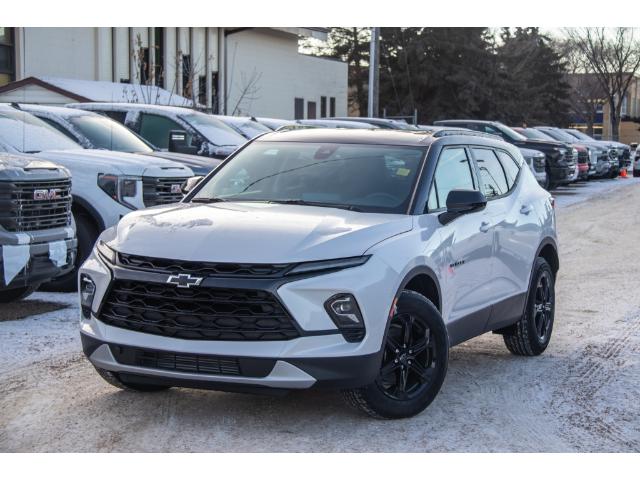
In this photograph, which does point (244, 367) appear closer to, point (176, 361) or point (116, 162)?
point (176, 361)

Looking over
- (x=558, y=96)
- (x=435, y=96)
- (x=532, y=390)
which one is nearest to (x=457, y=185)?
(x=532, y=390)

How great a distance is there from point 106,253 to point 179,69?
2695 cm

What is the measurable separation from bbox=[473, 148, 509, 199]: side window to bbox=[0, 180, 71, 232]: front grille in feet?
11.9

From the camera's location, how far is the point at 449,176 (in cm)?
689

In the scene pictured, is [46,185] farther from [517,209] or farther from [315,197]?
[517,209]

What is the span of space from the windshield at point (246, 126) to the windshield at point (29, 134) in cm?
646

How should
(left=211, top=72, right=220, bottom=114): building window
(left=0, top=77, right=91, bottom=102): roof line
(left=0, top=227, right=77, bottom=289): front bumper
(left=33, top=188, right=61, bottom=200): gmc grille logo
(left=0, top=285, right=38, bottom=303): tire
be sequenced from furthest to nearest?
(left=211, top=72, right=220, bottom=114): building window
(left=0, top=77, right=91, bottom=102): roof line
(left=0, top=285, right=38, bottom=303): tire
(left=33, top=188, right=61, bottom=200): gmc grille logo
(left=0, top=227, right=77, bottom=289): front bumper

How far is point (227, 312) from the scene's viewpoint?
5277 mm

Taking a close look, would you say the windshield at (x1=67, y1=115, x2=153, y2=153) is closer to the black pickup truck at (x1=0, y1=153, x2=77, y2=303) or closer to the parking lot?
the black pickup truck at (x1=0, y1=153, x2=77, y2=303)

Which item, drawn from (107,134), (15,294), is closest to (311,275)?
(15,294)

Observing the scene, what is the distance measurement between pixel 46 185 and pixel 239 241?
12.5ft

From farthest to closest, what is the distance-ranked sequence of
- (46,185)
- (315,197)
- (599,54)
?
(599,54) → (46,185) → (315,197)

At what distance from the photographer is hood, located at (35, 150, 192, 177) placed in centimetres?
1039

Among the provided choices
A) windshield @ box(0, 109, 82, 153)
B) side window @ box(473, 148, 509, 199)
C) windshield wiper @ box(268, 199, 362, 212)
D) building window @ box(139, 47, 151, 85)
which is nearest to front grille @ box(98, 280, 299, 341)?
windshield wiper @ box(268, 199, 362, 212)
